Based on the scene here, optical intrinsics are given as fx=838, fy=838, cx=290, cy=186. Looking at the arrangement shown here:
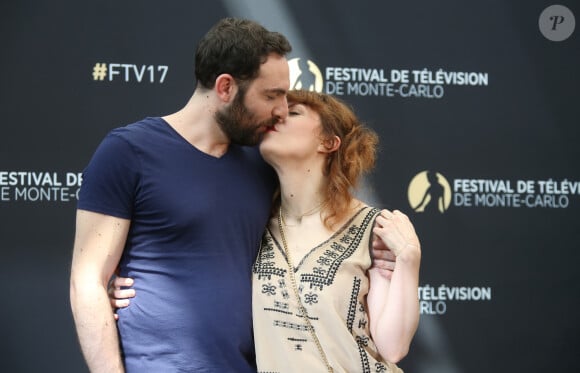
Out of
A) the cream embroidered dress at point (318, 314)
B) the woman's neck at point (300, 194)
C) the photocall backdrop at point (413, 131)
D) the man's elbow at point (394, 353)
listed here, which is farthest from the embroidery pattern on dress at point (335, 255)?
the photocall backdrop at point (413, 131)

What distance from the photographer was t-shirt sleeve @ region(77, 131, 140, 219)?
85.3 inches

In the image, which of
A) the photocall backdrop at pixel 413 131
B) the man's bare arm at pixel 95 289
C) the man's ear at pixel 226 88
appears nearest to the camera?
the man's bare arm at pixel 95 289

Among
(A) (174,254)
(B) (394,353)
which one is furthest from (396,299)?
(A) (174,254)

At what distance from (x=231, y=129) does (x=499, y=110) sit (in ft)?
6.94

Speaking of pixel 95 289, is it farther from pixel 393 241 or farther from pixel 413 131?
pixel 413 131

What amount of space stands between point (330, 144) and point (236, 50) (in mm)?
411

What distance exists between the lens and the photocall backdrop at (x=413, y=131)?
3713 mm

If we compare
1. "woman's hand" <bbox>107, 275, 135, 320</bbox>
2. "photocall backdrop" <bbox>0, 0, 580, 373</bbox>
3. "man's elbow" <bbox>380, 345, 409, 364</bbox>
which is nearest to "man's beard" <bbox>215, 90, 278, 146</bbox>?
"woman's hand" <bbox>107, 275, 135, 320</bbox>

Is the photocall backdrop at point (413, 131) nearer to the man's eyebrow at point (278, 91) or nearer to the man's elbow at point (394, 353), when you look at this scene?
the man's eyebrow at point (278, 91)

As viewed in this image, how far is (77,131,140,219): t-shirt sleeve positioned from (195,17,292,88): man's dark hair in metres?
0.35

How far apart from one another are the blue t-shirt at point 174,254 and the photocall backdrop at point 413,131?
1.58 m

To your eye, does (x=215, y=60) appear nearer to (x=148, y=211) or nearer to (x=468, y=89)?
(x=148, y=211)

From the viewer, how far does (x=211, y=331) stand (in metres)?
2.21

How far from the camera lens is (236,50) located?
7.63 feet
